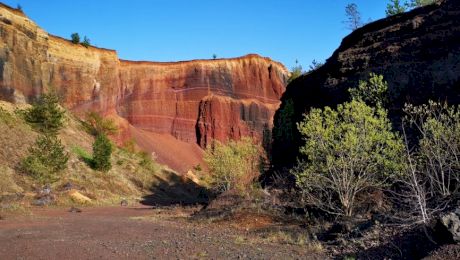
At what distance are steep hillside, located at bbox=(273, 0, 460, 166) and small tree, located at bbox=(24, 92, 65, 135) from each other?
23.5m

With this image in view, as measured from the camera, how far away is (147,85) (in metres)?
86.5

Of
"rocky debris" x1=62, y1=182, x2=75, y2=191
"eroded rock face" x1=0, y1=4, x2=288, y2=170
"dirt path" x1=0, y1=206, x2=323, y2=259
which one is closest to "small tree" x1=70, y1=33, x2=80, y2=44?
"eroded rock face" x1=0, y1=4, x2=288, y2=170

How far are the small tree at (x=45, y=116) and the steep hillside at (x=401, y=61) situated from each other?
2348 centimetres

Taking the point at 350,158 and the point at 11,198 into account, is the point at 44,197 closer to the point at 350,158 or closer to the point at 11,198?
the point at 11,198

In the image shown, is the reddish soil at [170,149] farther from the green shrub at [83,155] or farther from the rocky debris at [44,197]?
the rocky debris at [44,197]

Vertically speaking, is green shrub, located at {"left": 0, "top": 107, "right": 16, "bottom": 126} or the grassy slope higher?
green shrub, located at {"left": 0, "top": 107, "right": 16, "bottom": 126}

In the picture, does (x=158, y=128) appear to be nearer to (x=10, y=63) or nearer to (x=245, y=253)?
(x=10, y=63)

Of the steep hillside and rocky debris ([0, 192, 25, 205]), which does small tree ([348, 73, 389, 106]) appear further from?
rocky debris ([0, 192, 25, 205])

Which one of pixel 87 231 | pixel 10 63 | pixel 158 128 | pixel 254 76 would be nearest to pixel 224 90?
pixel 254 76

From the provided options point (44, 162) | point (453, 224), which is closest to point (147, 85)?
point (44, 162)

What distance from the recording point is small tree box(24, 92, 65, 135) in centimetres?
4006

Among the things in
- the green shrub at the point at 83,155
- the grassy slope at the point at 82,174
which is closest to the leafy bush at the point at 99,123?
the grassy slope at the point at 82,174

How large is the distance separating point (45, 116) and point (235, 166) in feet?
66.7

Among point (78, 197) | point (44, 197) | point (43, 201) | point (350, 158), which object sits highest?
point (350, 158)
